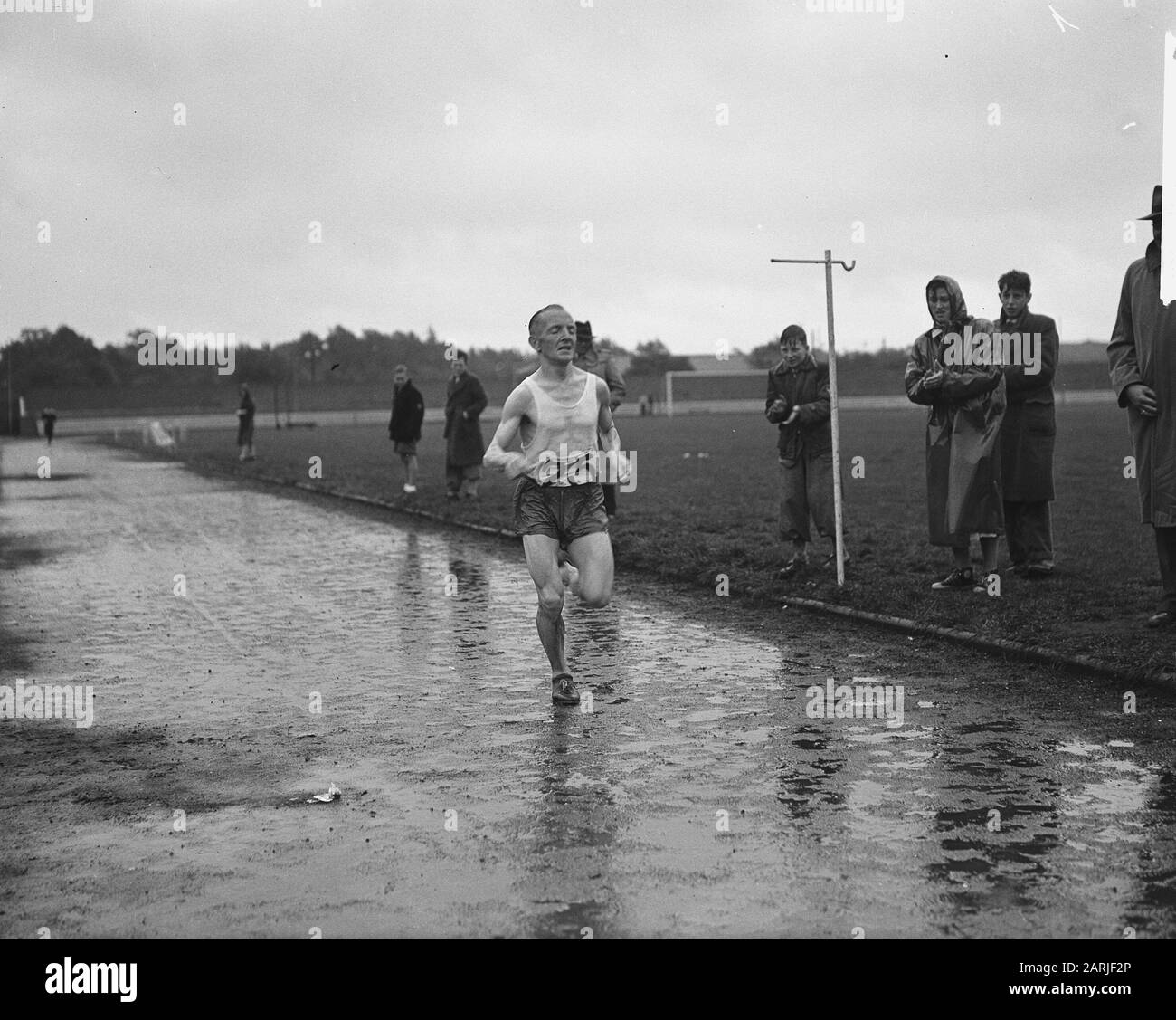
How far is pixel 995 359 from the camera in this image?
34.4ft

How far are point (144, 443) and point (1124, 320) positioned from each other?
150 ft

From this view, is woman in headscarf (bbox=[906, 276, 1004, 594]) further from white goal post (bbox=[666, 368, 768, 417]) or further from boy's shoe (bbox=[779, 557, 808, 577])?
white goal post (bbox=[666, 368, 768, 417])

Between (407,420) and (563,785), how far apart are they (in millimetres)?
16455

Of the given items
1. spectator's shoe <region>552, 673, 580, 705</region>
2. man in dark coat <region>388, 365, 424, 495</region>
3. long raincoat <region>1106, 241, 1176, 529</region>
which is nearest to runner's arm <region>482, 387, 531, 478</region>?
spectator's shoe <region>552, 673, 580, 705</region>

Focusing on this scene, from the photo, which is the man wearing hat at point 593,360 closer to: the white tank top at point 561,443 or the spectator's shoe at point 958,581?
the spectator's shoe at point 958,581

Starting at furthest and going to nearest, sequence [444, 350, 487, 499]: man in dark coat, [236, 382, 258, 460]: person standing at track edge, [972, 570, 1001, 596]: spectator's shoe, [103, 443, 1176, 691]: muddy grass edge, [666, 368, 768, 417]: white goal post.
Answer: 1. [666, 368, 768, 417]: white goal post
2. [236, 382, 258, 460]: person standing at track edge
3. [444, 350, 487, 499]: man in dark coat
4. [972, 570, 1001, 596]: spectator's shoe
5. [103, 443, 1176, 691]: muddy grass edge

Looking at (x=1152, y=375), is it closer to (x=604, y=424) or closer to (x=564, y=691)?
(x=604, y=424)

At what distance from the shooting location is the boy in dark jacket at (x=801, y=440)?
38.0ft

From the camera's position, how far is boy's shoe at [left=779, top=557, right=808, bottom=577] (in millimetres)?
11711

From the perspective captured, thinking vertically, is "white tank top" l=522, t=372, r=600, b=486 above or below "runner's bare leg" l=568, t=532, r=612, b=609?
above

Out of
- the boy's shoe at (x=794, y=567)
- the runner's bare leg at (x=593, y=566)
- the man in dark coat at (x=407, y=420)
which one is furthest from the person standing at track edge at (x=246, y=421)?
the runner's bare leg at (x=593, y=566)

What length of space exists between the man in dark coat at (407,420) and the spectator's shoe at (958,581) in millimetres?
12158

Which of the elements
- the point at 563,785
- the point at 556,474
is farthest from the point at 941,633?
the point at 563,785
